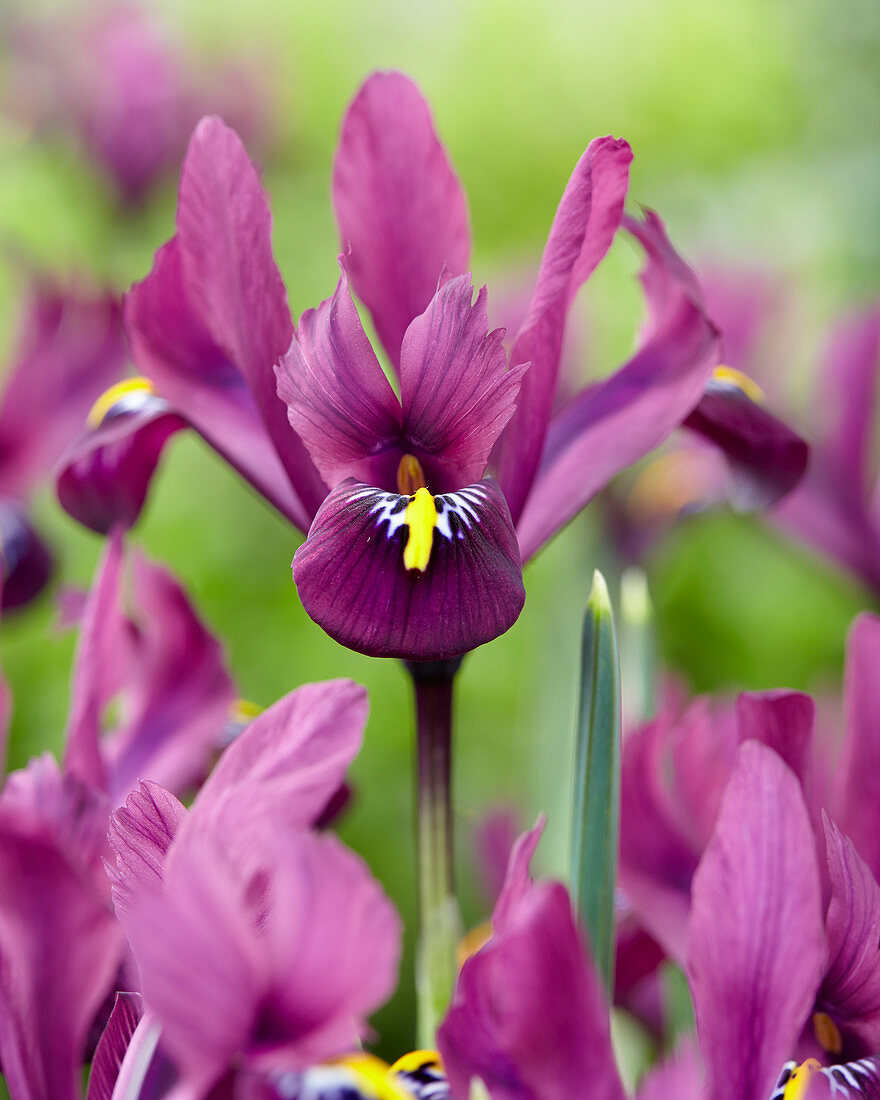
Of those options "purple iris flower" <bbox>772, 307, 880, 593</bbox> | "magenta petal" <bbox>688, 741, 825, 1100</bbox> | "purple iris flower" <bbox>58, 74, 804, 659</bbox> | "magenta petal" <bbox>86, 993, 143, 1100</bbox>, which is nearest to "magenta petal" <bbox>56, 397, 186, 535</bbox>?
"purple iris flower" <bbox>58, 74, 804, 659</bbox>

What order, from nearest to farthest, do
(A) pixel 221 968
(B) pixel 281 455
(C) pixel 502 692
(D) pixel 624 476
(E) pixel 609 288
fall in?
(A) pixel 221 968
(B) pixel 281 455
(D) pixel 624 476
(C) pixel 502 692
(E) pixel 609 288

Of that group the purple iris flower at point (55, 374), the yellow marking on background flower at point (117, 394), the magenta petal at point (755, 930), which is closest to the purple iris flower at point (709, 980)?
the magenta petal at point (755, 930)

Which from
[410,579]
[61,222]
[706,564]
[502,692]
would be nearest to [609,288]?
[706,564]

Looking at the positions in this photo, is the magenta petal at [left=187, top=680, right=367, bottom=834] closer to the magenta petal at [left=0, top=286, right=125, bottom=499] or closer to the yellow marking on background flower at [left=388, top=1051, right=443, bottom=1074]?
the yellow marking on background flower at [left=388, top=1051, right=443, bottom=1074]

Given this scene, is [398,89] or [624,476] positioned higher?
[398,89]

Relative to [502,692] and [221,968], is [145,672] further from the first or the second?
[502,692]

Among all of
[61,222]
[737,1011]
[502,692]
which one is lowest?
[502,692]
